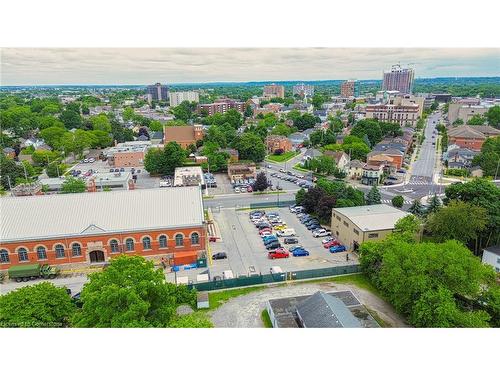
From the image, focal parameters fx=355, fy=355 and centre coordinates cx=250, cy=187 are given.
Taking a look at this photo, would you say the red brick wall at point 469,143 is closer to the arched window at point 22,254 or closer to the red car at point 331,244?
the red car at point 331,244

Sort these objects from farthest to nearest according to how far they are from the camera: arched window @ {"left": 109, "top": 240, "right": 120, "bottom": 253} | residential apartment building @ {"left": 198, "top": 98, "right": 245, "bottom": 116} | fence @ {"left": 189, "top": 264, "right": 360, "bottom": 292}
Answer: residential apartment building @ {"left": 198, "top": 98, "right": 245, "bottom": 116}, arched window @ {"left": 109, "top": 240, "right": 120, "bottom": 253}, fence @ {"left": 189, "top": 264, "right": 360, "bottom": 292}

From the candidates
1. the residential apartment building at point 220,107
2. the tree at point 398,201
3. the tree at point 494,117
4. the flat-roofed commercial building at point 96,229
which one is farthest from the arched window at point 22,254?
the residential apartment building at point 220,107

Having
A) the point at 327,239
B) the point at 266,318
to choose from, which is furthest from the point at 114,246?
the point at 327,239

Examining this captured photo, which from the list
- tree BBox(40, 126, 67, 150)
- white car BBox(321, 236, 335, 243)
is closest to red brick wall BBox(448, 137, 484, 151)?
white car BBox(321, 236, 335, 243)

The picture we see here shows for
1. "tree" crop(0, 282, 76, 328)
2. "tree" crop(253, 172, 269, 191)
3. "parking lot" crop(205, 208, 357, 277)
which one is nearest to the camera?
"tree" crop(0, 282, 76, 328)

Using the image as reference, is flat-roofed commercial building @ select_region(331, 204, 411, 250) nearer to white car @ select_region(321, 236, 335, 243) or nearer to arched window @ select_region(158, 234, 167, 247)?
white car @ select_region(321, 236, 335, 243)

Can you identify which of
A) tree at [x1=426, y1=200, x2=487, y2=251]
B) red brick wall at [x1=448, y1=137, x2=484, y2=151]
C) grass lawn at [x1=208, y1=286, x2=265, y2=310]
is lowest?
grass lawn at [x1=208, y1=286, x2=265, y2=310]

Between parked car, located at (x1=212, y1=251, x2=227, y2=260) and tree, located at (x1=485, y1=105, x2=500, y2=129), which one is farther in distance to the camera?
tree, located at (x1=485, y1=105, x2=500, y2=129)
